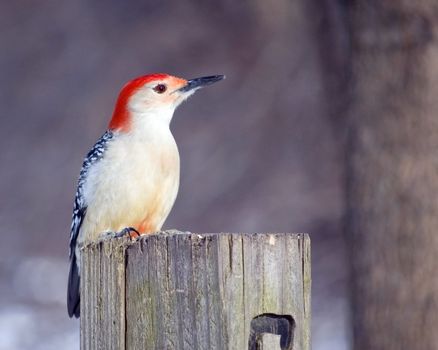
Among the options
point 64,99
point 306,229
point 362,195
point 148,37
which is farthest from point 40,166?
point 362,195

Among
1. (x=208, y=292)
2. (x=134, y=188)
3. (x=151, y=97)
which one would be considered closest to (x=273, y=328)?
(x=208, y=292)

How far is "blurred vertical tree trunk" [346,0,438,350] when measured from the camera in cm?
606

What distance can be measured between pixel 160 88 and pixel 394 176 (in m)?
1.59

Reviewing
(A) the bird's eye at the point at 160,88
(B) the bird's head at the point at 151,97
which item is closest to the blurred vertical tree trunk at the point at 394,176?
(B) the bird's head at the point at 151,97

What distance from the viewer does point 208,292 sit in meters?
2.71

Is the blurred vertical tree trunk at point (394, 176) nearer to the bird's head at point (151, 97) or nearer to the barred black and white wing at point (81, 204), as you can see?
the bird's head at point (151, 97)

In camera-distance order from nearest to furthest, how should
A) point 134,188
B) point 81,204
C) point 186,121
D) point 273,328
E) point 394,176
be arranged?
1. point 273,328
2. point 134,188
3. point 81,204
4. point 394,176
5. point 186,121

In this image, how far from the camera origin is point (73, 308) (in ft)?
16.0

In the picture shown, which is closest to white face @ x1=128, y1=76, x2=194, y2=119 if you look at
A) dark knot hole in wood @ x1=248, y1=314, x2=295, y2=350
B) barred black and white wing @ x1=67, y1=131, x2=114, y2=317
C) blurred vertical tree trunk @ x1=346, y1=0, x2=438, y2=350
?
barred black and white wing @ x1=67, y1=131, x2=114, y2=317

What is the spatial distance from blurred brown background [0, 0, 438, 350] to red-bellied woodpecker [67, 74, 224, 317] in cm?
552

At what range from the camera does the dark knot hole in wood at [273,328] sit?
2781 millimetres

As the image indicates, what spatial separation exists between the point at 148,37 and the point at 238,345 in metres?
8.69

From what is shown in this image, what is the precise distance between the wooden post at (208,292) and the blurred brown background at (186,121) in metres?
8.05

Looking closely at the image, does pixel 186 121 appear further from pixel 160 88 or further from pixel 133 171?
pixel 133 171
